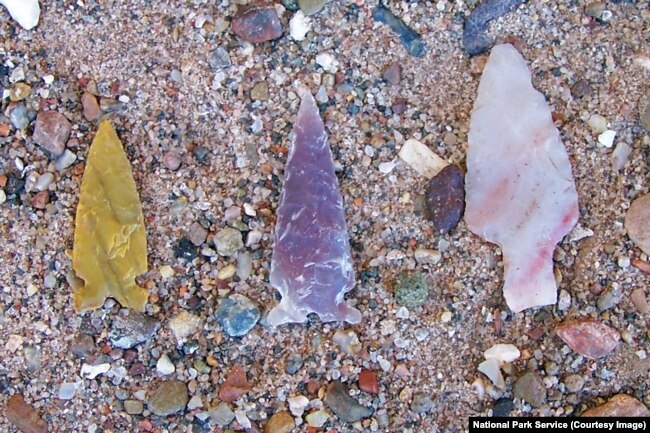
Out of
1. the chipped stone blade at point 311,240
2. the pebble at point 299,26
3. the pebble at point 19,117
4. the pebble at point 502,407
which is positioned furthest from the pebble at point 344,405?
the pebble at point 19,117

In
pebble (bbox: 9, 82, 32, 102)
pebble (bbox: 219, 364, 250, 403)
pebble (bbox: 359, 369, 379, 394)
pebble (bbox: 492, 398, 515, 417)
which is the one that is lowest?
pebble (bbox: 492, 398, 515, 417)

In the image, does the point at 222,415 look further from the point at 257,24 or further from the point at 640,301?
the point at 640,301

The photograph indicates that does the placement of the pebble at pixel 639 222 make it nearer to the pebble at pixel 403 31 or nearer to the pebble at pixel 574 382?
the pebble at pixel 574 382

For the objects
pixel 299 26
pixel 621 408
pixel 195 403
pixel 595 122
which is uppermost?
pixel 299 26

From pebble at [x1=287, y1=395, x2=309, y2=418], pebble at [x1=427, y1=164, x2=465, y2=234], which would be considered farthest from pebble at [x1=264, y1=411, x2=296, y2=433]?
pebble at [x1=427, y1=164, x2=465, y2=234]

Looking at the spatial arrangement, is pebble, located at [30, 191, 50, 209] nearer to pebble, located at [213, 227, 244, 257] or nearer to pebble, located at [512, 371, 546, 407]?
pebble, located at [213, 227, 244, 257]

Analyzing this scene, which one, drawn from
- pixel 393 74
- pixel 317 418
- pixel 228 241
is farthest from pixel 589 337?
pixel 228 241
